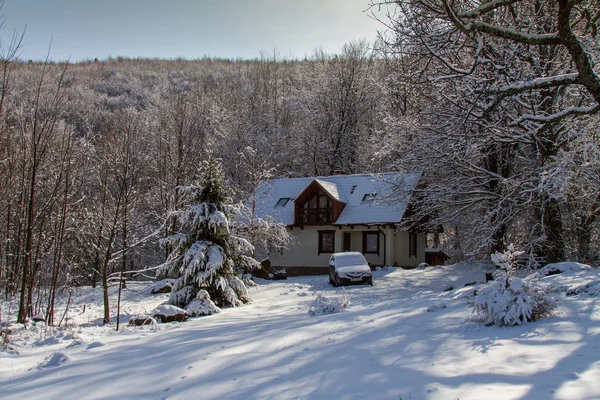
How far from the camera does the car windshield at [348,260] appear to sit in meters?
22.5

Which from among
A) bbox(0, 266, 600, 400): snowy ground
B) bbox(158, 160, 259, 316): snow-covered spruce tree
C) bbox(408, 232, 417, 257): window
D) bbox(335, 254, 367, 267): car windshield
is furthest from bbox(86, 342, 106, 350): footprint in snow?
bbox(408, 232, 417, 257): window

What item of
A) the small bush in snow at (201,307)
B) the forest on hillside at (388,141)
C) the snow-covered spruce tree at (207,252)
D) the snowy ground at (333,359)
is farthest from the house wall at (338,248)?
the snowy ground at (333,359)

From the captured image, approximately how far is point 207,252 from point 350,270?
26.1ft

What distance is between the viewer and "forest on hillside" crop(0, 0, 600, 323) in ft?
33.5

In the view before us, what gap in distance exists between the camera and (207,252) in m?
16.0

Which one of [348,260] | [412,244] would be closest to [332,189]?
[412,244]

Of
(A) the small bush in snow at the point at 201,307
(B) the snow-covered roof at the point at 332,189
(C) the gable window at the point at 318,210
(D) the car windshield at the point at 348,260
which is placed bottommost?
(A) the small bush in snow at the point at 201,307

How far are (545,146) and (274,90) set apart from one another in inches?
1568

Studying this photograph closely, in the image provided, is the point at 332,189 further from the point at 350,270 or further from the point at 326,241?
the point at 350,270

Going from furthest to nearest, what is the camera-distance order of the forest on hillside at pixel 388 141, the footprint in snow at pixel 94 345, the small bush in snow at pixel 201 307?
1. the small bush in snow at pixel 201 307
2. the forest on hillside at pixel 388 141
3. the footprint in snow at pixel 94 345

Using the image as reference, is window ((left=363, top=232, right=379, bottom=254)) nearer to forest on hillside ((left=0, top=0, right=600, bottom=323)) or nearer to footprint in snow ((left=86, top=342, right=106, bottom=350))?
forest on hillside ((left=0, top=0, right=600, bottom=323))

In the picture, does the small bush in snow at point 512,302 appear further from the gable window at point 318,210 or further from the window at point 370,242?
the gable window at point 318,210

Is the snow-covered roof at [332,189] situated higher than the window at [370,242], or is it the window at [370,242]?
the snow-covered roof at [332,189]

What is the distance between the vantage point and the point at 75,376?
6410 millimetres
